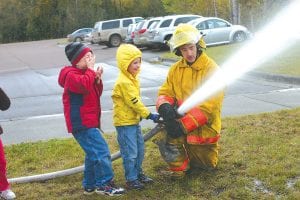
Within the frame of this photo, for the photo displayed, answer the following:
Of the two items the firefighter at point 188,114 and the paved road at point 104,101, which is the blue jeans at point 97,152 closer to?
the firefighter at point 188,114

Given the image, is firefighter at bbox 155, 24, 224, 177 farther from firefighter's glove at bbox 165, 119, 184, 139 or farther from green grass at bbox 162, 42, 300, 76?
green grass at bbox 162, 42, 300, 76

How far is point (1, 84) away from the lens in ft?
54.3

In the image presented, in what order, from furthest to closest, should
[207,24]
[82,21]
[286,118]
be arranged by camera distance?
[82,21]
[207,24]
[286,118]

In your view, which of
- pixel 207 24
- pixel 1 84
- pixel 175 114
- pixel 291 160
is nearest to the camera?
pixel 175 114

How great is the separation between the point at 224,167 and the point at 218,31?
2075 cm

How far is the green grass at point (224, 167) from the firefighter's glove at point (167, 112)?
0.66 m

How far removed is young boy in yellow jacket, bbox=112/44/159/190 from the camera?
471cm

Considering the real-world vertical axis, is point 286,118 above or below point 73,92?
below

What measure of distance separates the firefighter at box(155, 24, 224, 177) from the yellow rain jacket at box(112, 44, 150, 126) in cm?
25

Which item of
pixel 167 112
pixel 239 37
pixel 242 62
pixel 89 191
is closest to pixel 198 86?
pixel 167 112

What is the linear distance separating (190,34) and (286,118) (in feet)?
9.59

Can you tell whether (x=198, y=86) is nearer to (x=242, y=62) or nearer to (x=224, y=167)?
(x=224, y=167)

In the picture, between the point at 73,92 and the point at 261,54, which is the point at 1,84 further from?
the point at 73,92

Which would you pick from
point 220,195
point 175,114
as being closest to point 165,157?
point 175,114
